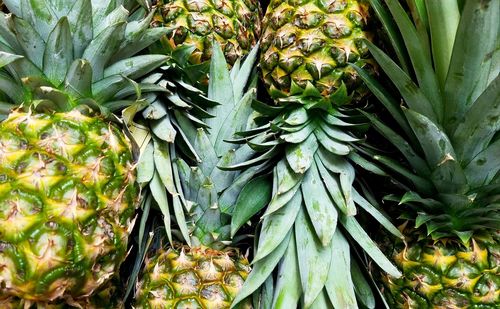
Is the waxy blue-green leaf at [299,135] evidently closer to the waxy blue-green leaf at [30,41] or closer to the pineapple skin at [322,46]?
the pineapple skin at [322,46]

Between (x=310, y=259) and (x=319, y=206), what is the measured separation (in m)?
0.16

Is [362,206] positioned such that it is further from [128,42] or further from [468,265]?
A: [128,42]

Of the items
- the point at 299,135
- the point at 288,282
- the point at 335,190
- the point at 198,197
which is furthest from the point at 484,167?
the point at 198,197

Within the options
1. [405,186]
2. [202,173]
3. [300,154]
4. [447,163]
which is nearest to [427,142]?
[447,163]

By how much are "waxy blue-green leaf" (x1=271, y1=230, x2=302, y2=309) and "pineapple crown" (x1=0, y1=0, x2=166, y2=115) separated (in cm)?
68

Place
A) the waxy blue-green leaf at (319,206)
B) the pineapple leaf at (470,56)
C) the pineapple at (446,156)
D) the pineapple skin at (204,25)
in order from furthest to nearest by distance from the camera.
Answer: the pineapple skin at (204,25), the waxy blue-green leaf at (319,206), the pineapple at (446,156), the pineapple leaf at (470,56)

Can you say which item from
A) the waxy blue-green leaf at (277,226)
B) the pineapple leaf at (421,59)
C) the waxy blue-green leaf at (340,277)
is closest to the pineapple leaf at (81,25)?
the waxy blue-green leaf at (277,226)

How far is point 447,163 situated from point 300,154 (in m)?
0.43

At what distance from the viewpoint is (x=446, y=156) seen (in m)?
1.31

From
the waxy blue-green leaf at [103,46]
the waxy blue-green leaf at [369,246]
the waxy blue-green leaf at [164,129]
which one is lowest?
the waxy blue-green leaf at [369,246]

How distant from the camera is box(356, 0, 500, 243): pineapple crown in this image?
1.25 meters

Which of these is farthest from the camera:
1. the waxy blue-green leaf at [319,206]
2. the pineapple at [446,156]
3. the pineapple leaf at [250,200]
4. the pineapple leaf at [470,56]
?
the pineapple leaf at [250,200]

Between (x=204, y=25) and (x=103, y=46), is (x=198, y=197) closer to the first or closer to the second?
(x=103, y=46)

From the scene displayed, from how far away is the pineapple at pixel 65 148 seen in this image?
1.20 metres
